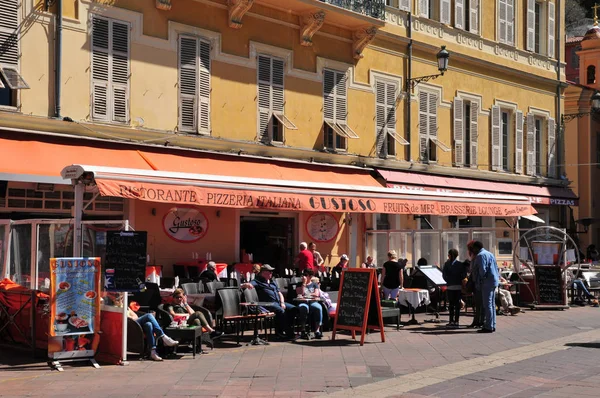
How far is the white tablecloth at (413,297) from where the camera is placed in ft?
52.1

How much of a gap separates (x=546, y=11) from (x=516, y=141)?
16.9ft

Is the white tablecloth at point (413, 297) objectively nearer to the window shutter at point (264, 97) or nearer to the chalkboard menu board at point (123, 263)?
the window shutter at point (264, 97)

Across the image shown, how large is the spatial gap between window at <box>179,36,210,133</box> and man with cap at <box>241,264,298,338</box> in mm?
5291

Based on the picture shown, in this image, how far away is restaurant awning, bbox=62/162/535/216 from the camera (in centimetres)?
1216

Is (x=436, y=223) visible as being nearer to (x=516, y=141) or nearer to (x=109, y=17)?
(x=516, y=141)

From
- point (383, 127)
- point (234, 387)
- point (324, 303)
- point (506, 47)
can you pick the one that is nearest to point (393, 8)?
point (383, 127)

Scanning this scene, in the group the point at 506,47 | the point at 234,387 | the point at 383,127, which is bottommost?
the point at 234,387

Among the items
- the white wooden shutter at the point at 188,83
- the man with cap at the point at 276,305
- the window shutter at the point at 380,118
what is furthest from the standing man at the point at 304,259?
the window shutter at the point at 380,118

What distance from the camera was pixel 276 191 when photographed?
49.8ft

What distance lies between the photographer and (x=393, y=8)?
913 inches

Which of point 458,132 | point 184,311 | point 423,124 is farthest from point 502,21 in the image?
point 184,311

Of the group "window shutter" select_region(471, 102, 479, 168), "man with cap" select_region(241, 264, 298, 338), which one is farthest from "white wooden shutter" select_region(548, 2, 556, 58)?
"man with cap" select_region(241, 264, 298, 338)

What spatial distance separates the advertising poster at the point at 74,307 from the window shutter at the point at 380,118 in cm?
1296

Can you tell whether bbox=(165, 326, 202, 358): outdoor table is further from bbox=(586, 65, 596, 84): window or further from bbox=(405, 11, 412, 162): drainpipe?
bbox=(586, 65, 596, 84): window
